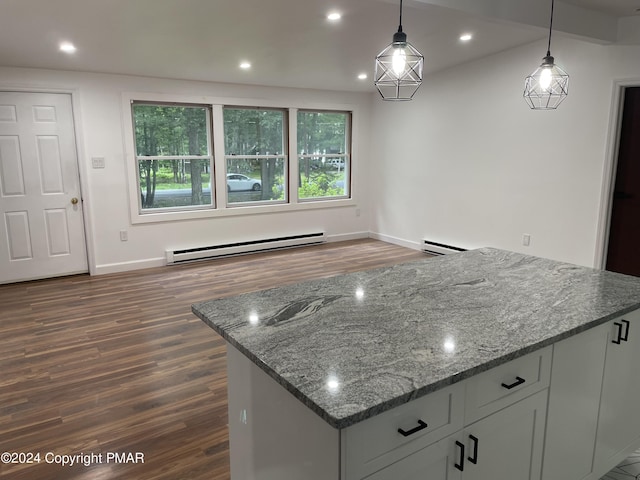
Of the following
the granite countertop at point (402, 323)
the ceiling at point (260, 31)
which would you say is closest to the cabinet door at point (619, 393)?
the granite countertop at point (402, 323)

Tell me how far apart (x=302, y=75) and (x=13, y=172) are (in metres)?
3.40

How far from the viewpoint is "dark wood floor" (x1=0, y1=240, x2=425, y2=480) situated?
7.42 feet

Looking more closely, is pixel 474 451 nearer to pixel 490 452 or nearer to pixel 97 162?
pixel 490 452

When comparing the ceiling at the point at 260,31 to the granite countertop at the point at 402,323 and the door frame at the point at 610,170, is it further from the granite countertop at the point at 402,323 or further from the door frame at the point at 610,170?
the granite countertop at the point at 402,323

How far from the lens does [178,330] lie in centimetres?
376

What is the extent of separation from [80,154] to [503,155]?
4.80 m

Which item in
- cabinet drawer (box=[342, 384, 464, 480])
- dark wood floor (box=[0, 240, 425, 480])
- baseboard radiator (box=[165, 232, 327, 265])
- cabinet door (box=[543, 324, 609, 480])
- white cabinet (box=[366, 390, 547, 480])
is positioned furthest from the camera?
baseboard radiator (box=[165, 232, 327, 265])

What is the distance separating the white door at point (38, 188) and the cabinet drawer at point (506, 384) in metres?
5.11

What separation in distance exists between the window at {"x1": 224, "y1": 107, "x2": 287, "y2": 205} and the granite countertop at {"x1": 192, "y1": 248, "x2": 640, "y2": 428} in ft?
14.2

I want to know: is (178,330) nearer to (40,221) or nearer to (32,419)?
(32,419)

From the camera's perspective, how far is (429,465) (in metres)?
1.30

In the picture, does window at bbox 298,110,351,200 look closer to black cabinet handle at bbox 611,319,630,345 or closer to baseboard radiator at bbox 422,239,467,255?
baseboard radiator at bbox 422,239,467,255

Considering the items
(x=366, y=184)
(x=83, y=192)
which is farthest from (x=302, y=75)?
(x=83, y=192)

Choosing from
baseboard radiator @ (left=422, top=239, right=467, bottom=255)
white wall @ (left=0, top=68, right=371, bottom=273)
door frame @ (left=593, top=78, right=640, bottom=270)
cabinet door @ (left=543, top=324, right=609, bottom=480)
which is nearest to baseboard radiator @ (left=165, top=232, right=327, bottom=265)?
white wall @ (left=0, top=68, right=371, bottom=273)
